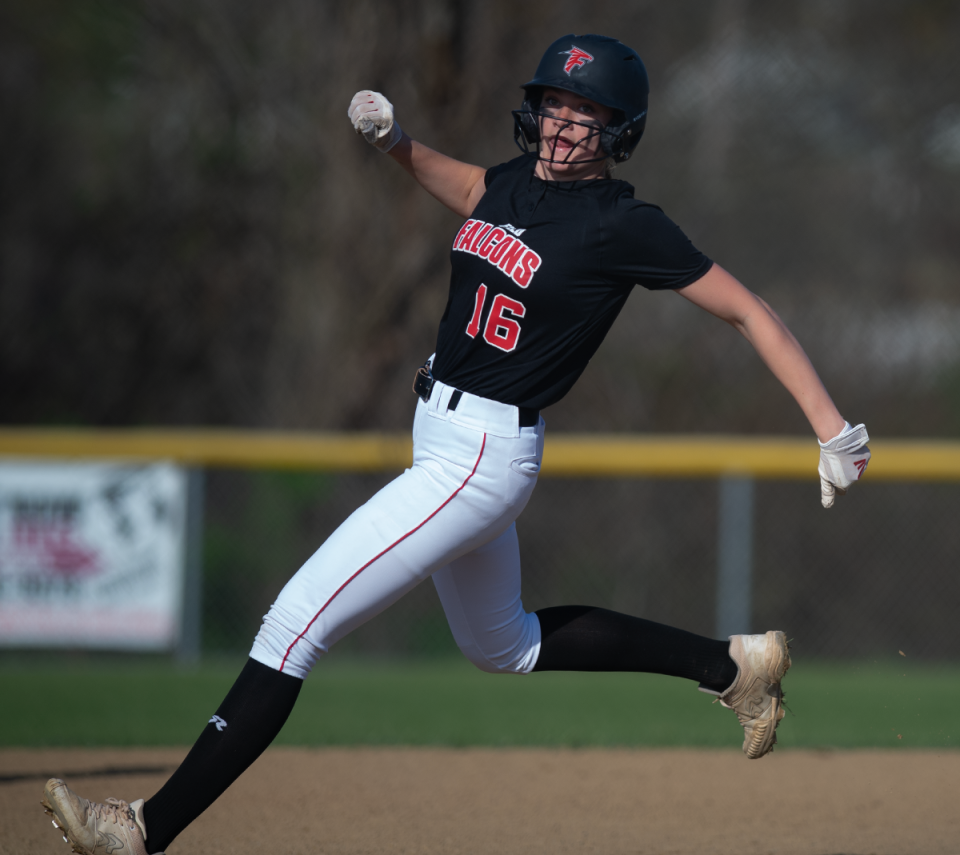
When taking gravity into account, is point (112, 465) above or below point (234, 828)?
above

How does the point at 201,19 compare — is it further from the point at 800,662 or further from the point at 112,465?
the point at 800,662

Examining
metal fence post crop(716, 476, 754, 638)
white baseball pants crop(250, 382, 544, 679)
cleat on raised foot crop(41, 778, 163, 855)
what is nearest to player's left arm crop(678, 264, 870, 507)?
white baseball pants crop(250, 382, 544, 679)

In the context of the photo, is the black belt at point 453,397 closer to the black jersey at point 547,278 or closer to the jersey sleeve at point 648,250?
the black jersey at point 547,278

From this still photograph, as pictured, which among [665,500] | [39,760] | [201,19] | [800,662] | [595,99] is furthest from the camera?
[201,19]

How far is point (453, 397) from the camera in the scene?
2.83 meters

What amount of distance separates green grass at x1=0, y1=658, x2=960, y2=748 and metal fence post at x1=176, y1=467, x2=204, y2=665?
0.17 meters

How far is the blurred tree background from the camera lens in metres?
11.0

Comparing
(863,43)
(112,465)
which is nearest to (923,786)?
(112,465)

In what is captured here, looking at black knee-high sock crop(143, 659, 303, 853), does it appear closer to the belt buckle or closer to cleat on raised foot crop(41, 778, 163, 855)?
cleat on raised foot crop(41, 778, 163, 855)

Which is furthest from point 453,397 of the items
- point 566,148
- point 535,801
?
point 535,801

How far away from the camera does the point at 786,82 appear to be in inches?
504

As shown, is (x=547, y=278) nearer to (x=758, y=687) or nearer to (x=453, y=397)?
(x=453, y=397)

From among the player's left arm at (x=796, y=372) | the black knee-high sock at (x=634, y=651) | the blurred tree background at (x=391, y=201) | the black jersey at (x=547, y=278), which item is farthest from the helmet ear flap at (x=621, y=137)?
the blurred tree background at (x=391, y=201)

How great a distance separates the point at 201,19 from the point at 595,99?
405 inches
